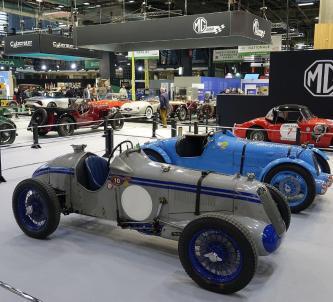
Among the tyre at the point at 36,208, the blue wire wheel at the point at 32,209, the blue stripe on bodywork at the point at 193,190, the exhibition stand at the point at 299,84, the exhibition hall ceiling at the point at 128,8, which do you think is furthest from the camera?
the exhibition hall ceiling at the point at 128,8

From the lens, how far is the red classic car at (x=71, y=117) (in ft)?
40.3

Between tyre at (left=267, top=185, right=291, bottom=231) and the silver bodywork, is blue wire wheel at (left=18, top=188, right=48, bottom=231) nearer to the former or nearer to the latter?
the silver bodywork

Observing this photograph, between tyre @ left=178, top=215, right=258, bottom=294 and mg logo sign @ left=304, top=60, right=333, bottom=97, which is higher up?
mg logo sign @ left=304, top=60, right=333, bottom=97

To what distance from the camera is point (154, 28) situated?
8.99 metres

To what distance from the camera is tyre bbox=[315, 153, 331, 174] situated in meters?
6.15

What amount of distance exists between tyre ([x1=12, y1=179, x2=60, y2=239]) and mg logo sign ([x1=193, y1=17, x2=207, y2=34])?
5482mm

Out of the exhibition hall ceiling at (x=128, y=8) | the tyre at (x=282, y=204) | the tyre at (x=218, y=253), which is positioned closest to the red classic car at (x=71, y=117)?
the exhibition hall ceiling at (x=128, y=8)

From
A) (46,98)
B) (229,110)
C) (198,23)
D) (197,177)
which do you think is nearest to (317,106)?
(229,110)

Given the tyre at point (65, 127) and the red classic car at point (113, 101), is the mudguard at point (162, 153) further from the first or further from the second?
the red classic car at point (113, 101)

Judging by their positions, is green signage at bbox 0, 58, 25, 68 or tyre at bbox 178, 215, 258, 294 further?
green signage at bbox 0, 58, 25, 68

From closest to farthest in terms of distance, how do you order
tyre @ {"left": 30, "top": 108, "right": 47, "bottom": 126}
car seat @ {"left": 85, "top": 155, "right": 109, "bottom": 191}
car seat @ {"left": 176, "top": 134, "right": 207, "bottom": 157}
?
car seat @ {"left": 85, "top": 155, "right": 109, "bottom": 191}
car seat @ {"left": 176, "top": 134, "right": 207, "bottom": 157}
tyre @ {"left": 30, "top": 108, "right": 47, "bottom": 126}

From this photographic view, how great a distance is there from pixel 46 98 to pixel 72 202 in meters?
15.9

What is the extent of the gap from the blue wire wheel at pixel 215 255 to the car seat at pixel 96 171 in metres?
1.54

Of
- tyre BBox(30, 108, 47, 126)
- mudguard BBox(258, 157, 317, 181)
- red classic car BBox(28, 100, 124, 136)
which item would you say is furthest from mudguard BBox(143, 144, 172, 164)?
tyre BBox(30, 108, 47, 126)
